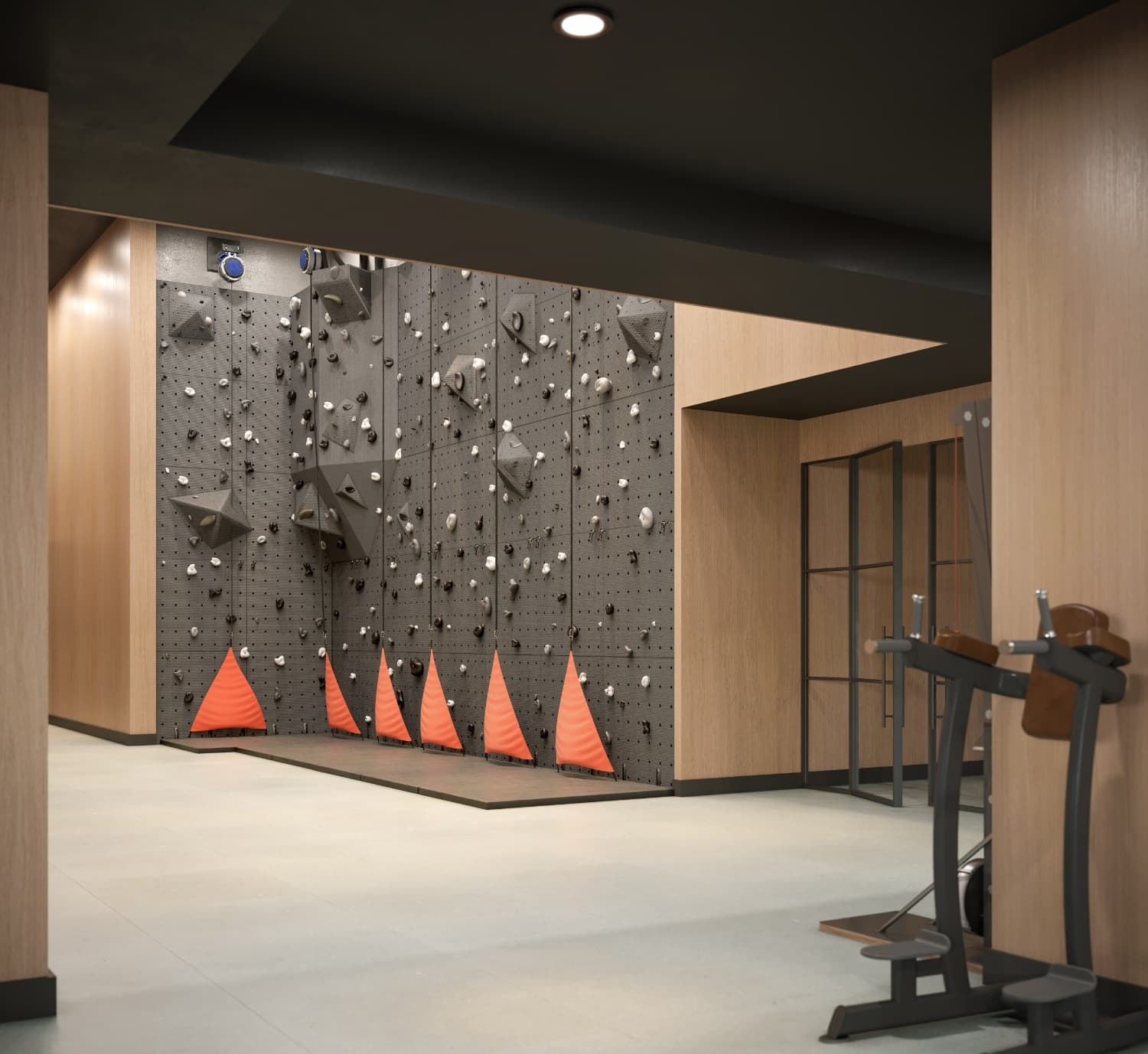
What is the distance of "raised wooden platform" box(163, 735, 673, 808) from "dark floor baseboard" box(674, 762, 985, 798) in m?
0.22

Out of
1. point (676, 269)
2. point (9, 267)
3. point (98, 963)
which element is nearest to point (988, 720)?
point (676, 269)

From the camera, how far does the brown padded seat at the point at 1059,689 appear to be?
4.20 m

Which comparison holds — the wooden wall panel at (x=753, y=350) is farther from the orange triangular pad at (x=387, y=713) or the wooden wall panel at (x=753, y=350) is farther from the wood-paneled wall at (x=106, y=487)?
the wood-paneled wall at (x=106, y=487)

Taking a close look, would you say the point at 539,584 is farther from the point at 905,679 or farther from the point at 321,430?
the point at 321,430

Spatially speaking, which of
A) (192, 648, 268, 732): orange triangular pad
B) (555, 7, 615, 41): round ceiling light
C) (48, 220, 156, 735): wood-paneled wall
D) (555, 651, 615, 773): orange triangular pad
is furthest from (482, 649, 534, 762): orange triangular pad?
(555, 7, 615, 41): round ceiling light

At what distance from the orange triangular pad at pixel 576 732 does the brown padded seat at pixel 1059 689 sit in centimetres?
680

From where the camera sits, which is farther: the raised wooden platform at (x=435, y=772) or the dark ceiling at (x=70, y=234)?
the dark ceiling at (x=70, y=234)

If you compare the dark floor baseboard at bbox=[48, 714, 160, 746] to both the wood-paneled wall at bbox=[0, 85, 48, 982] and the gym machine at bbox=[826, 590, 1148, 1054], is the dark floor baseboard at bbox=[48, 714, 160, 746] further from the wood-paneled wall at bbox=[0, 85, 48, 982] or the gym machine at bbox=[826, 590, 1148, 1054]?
the gym machine at bbox=[826, 590, 1148, 1054]

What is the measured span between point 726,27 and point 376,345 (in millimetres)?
10698

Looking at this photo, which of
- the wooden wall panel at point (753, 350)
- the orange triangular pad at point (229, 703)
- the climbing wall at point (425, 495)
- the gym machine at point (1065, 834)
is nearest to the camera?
the gym machine at point (1065, 834)

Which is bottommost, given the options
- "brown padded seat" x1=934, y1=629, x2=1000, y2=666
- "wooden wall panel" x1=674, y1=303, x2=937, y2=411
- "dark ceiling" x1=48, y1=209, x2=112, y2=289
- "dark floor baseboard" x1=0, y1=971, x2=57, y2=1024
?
"dark floor baseboard" x1=0, y1=971, x2=57, y2=1024

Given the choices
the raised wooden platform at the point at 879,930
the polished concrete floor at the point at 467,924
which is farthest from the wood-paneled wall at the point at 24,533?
the raised wooden platform at the point at 879,930

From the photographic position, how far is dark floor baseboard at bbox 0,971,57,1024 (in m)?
4.44

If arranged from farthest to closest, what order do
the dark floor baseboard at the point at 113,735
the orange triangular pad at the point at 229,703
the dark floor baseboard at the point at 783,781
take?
the orange triangular pad at the point at 229,703 → the dark floor baseboard at the point at 113,735 → the dark floor baseboard at the point at 783,781
